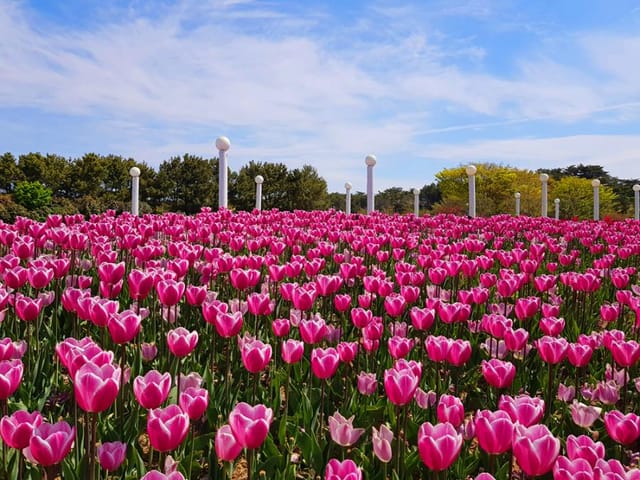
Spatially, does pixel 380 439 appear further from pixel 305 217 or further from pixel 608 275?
pixel 305 217

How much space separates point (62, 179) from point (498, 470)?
5645cm

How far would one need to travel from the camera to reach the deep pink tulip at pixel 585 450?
1.87m

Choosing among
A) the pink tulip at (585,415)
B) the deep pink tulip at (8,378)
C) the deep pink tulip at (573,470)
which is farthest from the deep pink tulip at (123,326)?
the pink tulip at (585,415)

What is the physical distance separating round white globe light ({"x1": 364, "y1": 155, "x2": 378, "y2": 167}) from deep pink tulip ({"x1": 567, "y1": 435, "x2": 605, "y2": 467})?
1984 centimetres

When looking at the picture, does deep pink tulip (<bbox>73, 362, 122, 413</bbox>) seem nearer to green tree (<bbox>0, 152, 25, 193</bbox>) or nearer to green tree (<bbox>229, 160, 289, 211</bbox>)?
green tree (<bbox>229, 160, 289, 211</bbox>)

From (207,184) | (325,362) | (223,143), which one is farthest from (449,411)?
(207,184)

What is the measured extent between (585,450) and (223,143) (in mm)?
15062

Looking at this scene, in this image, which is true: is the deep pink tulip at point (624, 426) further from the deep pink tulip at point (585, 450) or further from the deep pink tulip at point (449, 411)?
the deep pink tulip at point (449, 411)

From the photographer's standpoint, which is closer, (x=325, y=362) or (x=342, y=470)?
(x=342, y=470)

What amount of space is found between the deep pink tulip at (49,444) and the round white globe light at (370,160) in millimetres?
20160

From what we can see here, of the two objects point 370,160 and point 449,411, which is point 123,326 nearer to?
point 449,411

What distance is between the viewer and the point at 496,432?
76.0 inches

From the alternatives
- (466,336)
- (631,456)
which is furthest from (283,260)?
(631,456)

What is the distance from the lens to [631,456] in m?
3.03
